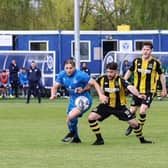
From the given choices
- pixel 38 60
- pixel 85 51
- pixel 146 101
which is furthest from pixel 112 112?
pixel 85 51

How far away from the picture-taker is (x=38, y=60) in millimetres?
38062

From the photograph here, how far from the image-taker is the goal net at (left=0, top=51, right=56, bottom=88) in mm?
37656

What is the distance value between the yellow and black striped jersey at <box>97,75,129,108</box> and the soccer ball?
0.45 meters

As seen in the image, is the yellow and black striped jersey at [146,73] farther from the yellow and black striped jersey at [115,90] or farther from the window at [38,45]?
the window at [38,45]

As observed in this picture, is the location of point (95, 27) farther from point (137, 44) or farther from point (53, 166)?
point (53, 166)

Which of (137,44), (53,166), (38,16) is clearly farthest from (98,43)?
(53,166)

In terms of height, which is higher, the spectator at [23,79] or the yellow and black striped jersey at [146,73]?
the yellow and black striped jersey at [146,73]

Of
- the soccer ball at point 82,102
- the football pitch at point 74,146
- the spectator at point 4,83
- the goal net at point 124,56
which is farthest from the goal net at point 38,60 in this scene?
the soccer ball at point 82,102

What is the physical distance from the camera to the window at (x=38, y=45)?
3910cm

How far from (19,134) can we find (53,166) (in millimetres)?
5702

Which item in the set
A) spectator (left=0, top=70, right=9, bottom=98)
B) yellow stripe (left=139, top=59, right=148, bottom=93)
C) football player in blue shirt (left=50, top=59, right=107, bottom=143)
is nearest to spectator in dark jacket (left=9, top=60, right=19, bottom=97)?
spectator (left=0, top=70, right=9, bottom=98)

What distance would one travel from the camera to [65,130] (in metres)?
17.9

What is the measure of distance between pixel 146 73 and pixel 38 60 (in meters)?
22.5

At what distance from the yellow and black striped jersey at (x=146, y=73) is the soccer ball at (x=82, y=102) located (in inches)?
68.3
